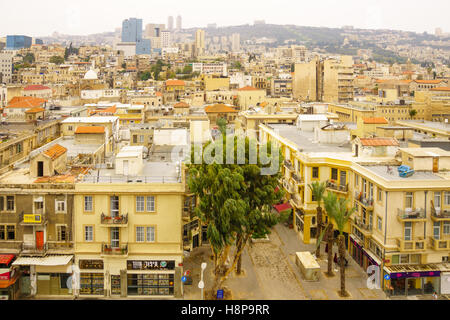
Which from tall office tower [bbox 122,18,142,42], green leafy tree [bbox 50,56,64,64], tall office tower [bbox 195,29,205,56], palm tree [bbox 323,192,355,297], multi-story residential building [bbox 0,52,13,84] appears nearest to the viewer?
palm tree [bbox 323,192,355,297]

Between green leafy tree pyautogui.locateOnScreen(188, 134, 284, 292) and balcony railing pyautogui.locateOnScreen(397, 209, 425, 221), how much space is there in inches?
192

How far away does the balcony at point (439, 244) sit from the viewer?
1833cm

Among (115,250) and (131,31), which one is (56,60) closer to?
(131,31)

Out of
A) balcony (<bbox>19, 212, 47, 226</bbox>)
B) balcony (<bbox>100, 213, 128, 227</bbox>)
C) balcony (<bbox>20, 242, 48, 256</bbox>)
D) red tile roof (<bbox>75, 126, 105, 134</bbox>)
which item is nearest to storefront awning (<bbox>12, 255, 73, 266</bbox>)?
balcony (<bbox>20, 242, 48, 256</bbox>)

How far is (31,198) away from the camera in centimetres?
1823

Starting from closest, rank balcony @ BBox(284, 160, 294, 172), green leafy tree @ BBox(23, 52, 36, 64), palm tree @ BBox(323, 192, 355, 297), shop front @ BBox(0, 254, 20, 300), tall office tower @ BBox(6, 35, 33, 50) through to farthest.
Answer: shop front @ BBox(0, 254, 20, 300)
palm tree @ BBox(323, 192, 355, 297)
balcony @ BBox(284, 160, 294, 172)
tall office tower @ BBox(6, 35, 33, 50)
green leafy tree @ BBox(23, 52, 36, 64)

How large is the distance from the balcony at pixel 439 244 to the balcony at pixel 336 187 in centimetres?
496

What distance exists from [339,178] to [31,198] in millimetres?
14436

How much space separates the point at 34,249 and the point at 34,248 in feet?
0.13

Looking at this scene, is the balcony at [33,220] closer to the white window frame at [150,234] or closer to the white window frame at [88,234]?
the white window frame at [88,234]

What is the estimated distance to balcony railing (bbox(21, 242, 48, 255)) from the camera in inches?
709

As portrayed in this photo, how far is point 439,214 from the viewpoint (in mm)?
18406

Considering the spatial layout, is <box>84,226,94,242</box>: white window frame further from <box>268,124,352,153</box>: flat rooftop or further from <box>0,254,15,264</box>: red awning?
<box>268,124,352,153</box>: flat rooftop

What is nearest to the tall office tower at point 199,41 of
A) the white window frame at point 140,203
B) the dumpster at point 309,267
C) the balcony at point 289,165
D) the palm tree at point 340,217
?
the balcony at point 289,165
